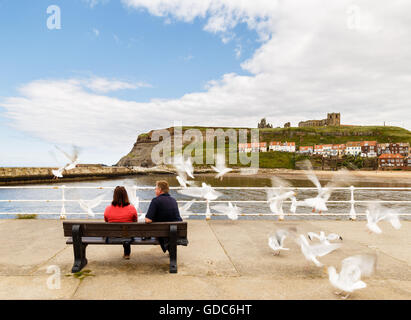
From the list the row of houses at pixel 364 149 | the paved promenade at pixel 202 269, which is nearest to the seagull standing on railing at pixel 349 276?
the paved promenade at pixel 202 269

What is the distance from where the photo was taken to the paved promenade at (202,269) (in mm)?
3756

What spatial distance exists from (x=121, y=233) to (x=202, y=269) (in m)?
1.47

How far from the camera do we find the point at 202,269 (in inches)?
184

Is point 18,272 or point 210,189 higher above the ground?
point 210,189

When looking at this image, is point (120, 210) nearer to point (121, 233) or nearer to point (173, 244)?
point (121, 233)

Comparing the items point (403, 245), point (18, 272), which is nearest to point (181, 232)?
point (18, 272)

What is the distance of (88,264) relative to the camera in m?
4.85

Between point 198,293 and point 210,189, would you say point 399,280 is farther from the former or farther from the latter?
point 210,189

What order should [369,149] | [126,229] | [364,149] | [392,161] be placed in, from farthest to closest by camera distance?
[364,149], [369,149], [392,161], [126,229]

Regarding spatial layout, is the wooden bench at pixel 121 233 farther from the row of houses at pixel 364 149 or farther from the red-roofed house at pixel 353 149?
the red-roofed house at pixel 353 149

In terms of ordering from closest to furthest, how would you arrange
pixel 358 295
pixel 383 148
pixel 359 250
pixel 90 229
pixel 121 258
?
pixel 358 295 < pixel 90 229 < pixel 121 258 < pixel 359 250 < pixel 383 148

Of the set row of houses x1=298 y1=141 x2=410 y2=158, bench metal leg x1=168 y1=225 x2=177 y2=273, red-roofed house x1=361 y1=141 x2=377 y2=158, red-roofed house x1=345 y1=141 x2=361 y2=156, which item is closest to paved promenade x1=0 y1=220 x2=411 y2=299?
bench metal leg x1=168 y1=225 x2=177 y2=273

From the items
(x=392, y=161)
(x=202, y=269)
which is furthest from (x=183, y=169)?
(x=392, y=161)

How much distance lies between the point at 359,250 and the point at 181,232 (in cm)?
396
